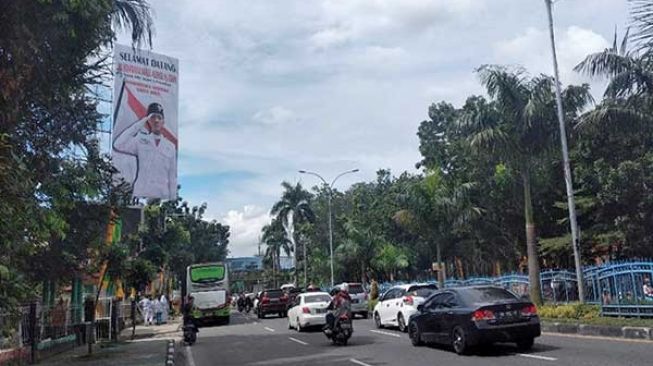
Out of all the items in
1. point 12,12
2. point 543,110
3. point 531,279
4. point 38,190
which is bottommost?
point 531,279

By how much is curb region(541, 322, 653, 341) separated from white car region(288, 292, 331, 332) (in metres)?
8.19

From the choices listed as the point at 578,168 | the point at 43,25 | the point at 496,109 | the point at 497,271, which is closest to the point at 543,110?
the point at 496,109

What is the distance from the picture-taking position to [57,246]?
1878cm

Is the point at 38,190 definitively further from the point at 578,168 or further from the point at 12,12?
the point at 578,168

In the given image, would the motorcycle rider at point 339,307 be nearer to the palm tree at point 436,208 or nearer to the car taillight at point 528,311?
the car taillight at point 528,311

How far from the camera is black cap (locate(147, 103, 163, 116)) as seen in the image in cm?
3638

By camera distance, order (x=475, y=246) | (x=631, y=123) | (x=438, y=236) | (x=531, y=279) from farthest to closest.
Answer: (x=475, y=246)
(x=438, y=236)
(x=531, y=279)
(x=631, y=123)

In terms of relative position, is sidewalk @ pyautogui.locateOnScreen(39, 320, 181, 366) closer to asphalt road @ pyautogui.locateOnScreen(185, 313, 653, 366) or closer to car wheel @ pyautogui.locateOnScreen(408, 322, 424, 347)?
asphalt road @ pyautogui.locateOnScreen(185, 313, 653, 366)

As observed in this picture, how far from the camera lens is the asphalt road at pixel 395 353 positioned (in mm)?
12477

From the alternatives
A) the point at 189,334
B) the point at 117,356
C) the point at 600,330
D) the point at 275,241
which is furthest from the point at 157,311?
the point at 275,241

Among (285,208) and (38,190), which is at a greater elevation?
(285,208)

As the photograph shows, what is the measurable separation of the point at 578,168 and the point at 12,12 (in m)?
30.5

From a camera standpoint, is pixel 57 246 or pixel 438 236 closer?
pixel 57 246

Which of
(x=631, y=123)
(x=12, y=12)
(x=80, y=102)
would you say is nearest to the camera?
(x=12, y=12)
